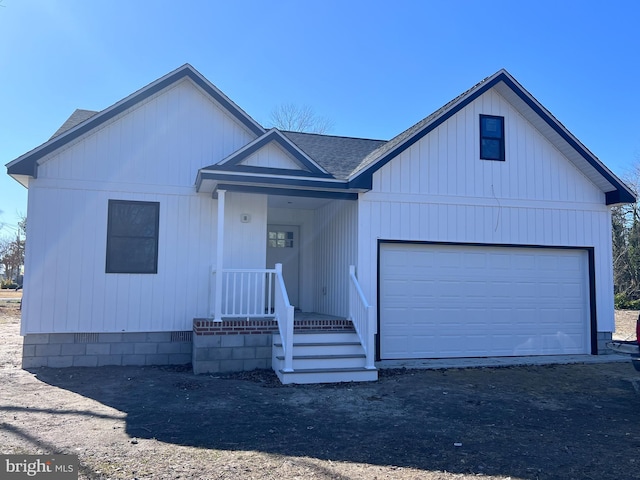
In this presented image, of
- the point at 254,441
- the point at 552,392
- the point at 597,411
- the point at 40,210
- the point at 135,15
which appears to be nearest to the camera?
the point at 254,441

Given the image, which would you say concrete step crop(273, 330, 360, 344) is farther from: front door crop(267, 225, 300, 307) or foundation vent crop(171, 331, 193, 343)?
front door crop(267, 225, 300, 307)

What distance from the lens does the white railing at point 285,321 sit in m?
7.66

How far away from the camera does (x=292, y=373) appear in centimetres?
752

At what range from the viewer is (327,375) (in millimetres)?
7688

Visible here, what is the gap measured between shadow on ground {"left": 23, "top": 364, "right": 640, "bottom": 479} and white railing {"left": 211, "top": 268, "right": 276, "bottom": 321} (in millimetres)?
1275

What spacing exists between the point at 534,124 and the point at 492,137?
1.00 metres

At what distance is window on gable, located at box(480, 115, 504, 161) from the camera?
10.4 m

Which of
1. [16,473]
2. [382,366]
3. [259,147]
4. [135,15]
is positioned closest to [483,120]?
[259,147]

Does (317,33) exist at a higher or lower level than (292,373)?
higher

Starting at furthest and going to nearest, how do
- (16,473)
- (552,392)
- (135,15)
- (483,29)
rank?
(483,29) → (135,15) → (552,392) → (16,473)

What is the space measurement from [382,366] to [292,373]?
207cm

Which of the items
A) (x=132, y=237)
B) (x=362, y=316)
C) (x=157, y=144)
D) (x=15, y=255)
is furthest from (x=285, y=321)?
(x=15, y=255)

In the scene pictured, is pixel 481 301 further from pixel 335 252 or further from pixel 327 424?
pixel 327 424

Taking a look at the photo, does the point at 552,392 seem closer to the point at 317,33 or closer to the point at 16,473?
the point at 16,473
